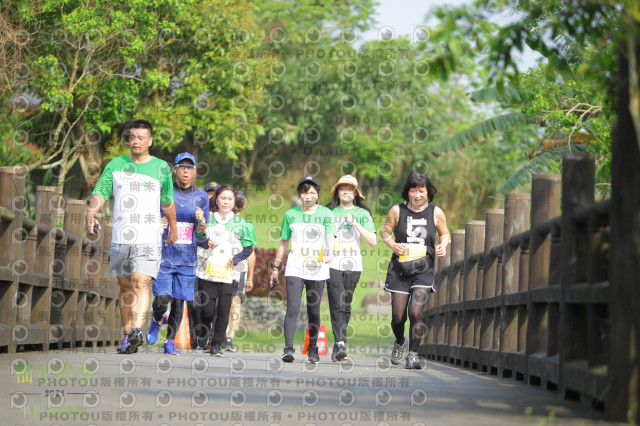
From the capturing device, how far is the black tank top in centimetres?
1166

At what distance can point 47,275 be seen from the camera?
1170cm

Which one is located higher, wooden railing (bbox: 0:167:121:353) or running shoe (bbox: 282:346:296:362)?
wooden railing (bbox: 0:167:121:353)

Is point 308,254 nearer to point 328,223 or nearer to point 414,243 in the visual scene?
point 328,223

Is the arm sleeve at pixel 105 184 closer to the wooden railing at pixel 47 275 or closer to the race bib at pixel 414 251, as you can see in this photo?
the wooden railing at pixel 47 275

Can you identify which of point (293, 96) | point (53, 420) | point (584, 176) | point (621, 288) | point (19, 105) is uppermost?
point (293, 96)

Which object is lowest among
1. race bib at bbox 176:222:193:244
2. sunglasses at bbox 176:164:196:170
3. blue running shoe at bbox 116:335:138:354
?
blue running shoe at bbox 116:335:138:354

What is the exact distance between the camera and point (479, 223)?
13.8m

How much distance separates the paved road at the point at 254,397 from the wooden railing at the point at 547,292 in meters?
0.20

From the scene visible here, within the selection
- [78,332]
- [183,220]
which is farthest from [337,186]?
[78,332]

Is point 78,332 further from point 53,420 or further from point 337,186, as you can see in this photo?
point 53,420

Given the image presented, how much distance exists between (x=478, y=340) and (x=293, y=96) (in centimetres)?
4265

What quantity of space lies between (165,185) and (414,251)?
249cm

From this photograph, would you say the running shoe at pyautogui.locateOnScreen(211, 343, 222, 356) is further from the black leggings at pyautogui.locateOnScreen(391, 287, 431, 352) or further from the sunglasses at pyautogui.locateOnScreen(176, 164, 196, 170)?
the black leggings at pyautogui.locateOnScreen(391, 287, 431, 352)

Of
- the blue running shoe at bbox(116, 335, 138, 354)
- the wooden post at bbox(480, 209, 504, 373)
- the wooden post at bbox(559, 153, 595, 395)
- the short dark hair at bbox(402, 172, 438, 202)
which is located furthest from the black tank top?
the wooden post at bbox(559, 153, 595, 395)
